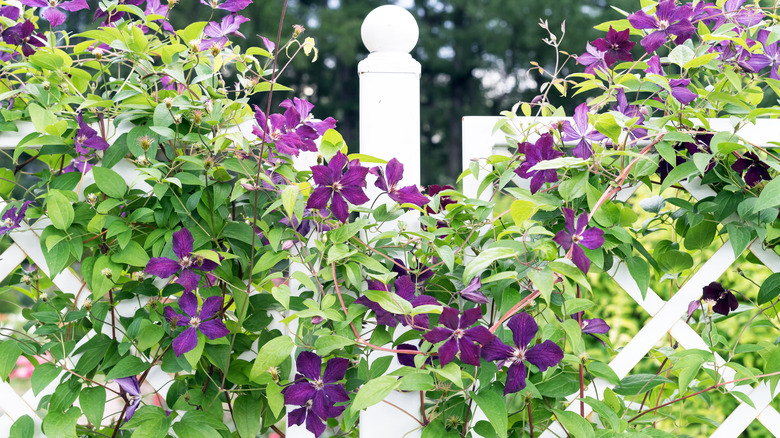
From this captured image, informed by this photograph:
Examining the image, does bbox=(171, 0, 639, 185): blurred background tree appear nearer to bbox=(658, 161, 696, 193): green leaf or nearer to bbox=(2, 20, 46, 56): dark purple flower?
bbox=(2, 20, 46, 56): dark purple flower

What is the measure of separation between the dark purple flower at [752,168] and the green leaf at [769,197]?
9 centimetres

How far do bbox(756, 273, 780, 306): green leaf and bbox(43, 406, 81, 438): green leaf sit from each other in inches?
41.7

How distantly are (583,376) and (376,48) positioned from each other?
0.60 meters

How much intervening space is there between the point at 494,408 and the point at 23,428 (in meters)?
0.73

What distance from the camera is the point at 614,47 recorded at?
0.93 metres

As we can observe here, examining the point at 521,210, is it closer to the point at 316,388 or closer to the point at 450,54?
the point at 316,388

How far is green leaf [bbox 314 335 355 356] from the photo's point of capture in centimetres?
80

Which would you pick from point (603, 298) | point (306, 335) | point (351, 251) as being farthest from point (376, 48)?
point (603, 298)

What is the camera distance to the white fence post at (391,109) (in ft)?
3.16

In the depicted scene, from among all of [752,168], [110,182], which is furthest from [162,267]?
[752,168]

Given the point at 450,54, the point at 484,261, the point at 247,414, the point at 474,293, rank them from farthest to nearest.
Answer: the point at 450,54, the point at 247,414, the point at 474,293, the point at 484,261

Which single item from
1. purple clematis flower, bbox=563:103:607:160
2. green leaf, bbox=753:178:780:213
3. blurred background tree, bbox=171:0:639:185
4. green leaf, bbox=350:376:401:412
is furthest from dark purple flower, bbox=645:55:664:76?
blurred background tree, bbox=171:0:639:185

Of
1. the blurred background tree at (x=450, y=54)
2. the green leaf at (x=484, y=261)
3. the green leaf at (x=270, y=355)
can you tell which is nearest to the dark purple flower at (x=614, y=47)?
the green leaf at (x=484, y=261)

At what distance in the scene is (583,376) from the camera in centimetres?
94
